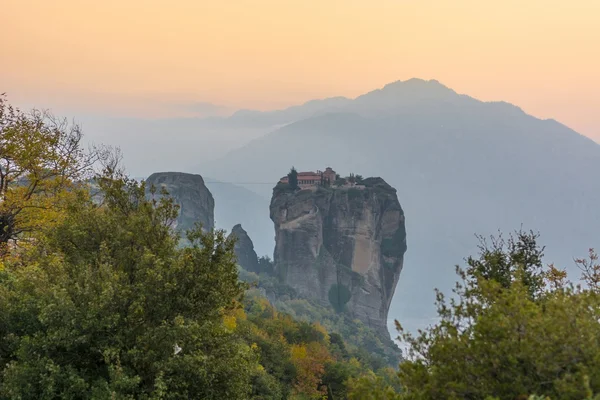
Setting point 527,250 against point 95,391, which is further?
point 527,250

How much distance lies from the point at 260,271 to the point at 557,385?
12796 cm

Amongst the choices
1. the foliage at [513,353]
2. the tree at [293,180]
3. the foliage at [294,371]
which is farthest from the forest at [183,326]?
the tree at [293,180]

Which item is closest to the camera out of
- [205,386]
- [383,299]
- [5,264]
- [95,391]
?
[95,391]

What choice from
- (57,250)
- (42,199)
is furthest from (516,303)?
(42,199)

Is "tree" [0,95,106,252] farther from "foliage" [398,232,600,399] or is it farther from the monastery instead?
the monastery

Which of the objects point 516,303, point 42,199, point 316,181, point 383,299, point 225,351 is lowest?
point 225,351

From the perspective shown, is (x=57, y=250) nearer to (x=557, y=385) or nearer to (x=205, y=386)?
(x=205, y=386)

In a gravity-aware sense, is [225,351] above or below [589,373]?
below

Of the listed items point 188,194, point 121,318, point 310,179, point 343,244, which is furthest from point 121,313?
point 310,179

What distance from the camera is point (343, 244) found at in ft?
382

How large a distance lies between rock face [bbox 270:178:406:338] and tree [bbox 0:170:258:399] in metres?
97.9

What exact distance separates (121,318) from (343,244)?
104m

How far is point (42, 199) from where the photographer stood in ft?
85.5

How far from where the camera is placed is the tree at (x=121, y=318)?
11.9 metres
